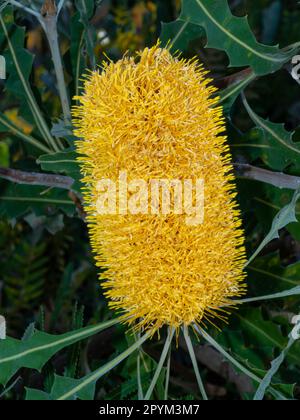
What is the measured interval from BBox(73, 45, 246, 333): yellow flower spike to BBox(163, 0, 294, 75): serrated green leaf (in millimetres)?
145

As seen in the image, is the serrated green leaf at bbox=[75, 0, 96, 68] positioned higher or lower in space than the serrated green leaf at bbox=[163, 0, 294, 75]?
higher

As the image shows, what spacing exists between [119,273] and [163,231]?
0.33ft

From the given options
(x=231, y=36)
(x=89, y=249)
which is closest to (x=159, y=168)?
(x=231, y=36)

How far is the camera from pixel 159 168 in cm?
94

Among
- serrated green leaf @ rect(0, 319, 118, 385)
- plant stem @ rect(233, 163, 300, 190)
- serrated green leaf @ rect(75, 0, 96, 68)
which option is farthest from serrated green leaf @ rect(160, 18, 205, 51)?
serrated green leaf @ rect(0, 319, 118, 385)

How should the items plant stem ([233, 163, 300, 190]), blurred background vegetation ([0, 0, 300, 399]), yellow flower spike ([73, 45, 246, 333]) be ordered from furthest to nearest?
blurred background vegetation ([0, 0, 300, 399])
plant stem ([233, 163, 300, 190])
yellow flower spike ([73, 45, 246, 333])

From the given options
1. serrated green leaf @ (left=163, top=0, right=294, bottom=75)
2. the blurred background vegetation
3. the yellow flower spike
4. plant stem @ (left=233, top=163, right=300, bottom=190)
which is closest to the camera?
the yellow flower spike

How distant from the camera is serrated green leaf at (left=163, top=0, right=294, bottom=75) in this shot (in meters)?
1.10

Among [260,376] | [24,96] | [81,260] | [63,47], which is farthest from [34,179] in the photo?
[63,47]

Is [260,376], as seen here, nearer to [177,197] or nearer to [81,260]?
[177,197]

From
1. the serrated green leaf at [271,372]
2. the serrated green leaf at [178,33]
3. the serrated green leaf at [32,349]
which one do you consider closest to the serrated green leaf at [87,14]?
the serrated green leaf at [178,33]

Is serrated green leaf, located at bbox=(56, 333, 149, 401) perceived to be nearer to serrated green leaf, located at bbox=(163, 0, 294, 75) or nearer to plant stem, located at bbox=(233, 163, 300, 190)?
plant stem, located at bbox=(233, 163, 300, 190)

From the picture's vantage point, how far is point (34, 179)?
137 centimetres

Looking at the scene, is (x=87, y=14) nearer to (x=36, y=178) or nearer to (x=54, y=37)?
(x=54, y=37)
